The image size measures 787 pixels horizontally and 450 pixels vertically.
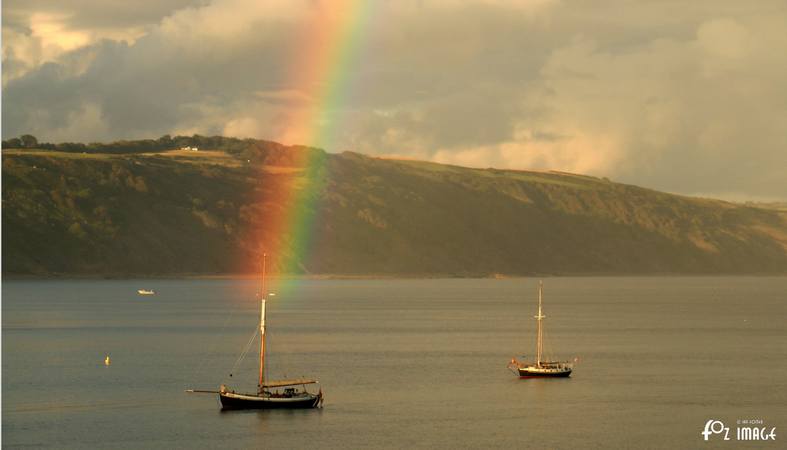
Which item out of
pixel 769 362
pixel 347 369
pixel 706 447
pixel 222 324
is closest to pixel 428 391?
pixel 347 369

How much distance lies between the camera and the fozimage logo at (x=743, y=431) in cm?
7004

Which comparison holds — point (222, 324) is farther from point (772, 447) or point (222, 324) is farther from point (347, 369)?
point (772, 447)

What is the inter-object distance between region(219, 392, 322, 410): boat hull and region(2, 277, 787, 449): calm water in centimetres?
66

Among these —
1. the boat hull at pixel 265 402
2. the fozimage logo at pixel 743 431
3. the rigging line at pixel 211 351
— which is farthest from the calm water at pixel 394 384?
the fozimage logo at pixel 743 431

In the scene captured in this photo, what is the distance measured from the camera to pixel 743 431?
72.5 meters

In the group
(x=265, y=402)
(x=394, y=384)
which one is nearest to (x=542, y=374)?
(x=394, y=384)

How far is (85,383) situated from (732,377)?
53013mm

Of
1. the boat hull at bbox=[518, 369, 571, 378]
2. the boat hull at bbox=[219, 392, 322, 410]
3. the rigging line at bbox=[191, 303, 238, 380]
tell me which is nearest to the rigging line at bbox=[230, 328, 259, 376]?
the rigging line at bbox=[191, 303, 238, 380]

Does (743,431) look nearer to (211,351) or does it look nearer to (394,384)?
(394,384)

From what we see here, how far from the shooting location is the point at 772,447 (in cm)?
6662

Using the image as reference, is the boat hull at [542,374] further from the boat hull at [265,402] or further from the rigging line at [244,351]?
the boat hull at [265,402]

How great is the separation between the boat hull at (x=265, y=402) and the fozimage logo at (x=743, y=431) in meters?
24.5

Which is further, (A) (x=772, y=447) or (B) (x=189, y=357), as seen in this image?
(B) (x=189, y=357)

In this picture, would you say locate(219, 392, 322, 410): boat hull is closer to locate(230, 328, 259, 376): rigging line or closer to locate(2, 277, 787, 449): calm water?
locate(2, 277, 787, 449): calm water
